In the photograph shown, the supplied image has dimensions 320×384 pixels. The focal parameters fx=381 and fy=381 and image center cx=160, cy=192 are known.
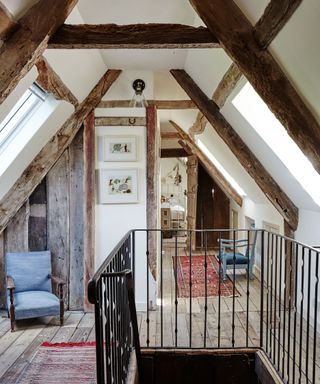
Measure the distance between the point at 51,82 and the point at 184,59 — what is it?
57.0 inches

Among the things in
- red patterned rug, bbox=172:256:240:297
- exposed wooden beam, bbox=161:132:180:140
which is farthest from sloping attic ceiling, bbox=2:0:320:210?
exposed wooden beam, bbox=161:132:180:140

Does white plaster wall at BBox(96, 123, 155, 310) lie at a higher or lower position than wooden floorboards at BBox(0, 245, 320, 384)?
higher

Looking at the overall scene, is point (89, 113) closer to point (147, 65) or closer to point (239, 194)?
point (147, 65)

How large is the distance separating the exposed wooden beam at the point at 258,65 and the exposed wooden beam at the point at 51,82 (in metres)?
1.30

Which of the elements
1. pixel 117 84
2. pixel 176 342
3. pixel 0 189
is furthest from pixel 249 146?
pixel 0 189

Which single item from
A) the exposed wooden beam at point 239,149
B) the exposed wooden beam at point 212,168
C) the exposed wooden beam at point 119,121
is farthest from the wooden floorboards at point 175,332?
the exposed wooden beam at point 212,168

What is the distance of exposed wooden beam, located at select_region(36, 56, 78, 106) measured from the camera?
3049mm

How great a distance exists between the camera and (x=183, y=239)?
988cm

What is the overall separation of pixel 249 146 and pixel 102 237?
202cm

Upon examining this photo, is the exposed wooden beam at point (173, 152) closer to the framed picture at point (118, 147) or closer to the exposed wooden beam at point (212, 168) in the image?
the exposed wooden beam at point (212, 168)

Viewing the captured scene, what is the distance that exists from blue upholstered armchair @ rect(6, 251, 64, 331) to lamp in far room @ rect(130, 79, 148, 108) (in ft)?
6.70

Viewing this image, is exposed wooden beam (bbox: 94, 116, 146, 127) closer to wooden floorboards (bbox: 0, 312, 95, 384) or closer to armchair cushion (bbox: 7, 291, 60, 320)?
armchair cushion (bbox: 7, 291, 60, 320)

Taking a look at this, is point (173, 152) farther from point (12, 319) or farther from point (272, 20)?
point (272, 20)

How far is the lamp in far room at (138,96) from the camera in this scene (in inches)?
179
